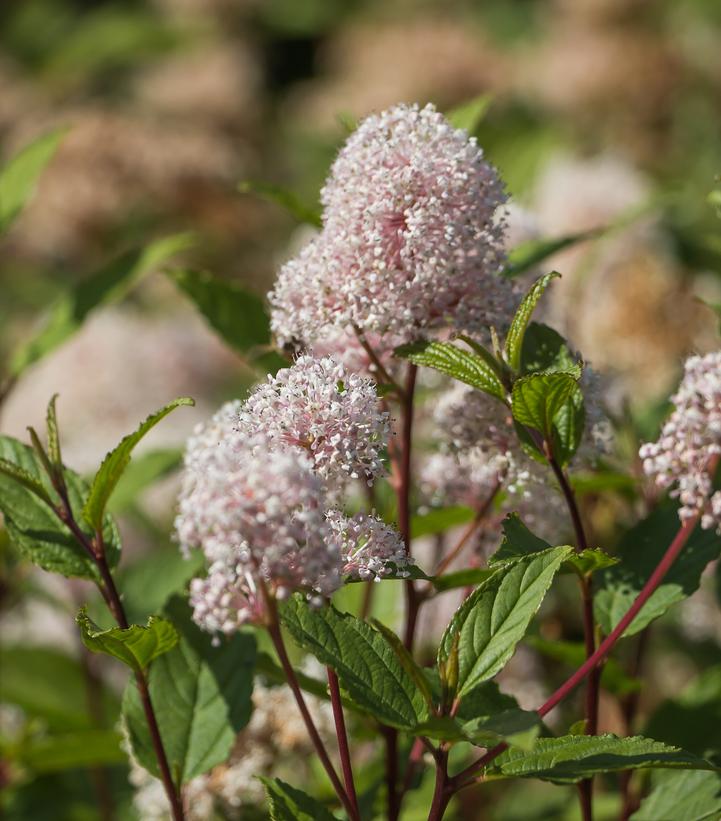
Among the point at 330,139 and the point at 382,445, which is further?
the point at 330,139

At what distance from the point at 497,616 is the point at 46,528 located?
305mm

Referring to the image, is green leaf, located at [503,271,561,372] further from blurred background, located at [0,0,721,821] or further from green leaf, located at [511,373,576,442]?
blurred background, located at [0,0,721,821]

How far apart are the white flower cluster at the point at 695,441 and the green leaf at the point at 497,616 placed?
68 millimetres

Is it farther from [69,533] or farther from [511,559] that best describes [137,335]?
[511,559]

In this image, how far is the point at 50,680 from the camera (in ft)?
4.44

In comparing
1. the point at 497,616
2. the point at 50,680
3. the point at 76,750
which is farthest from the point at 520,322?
the point at 50,680

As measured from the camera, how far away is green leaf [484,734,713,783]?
0.59 meters

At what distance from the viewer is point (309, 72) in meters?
5.16

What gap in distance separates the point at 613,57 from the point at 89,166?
1470 mm

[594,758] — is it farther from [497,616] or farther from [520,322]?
[520,322]

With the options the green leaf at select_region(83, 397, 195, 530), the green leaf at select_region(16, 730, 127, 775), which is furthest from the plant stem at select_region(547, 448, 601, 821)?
the green leaf at select_region(16, 730, 127, 775)

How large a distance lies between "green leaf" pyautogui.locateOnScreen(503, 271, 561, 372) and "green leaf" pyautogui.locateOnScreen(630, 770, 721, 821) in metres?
0.30

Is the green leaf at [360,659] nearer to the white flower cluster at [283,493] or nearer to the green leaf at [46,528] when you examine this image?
the white flower cluster at [283,493]

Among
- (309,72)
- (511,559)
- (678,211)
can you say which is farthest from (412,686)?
(309,72)
